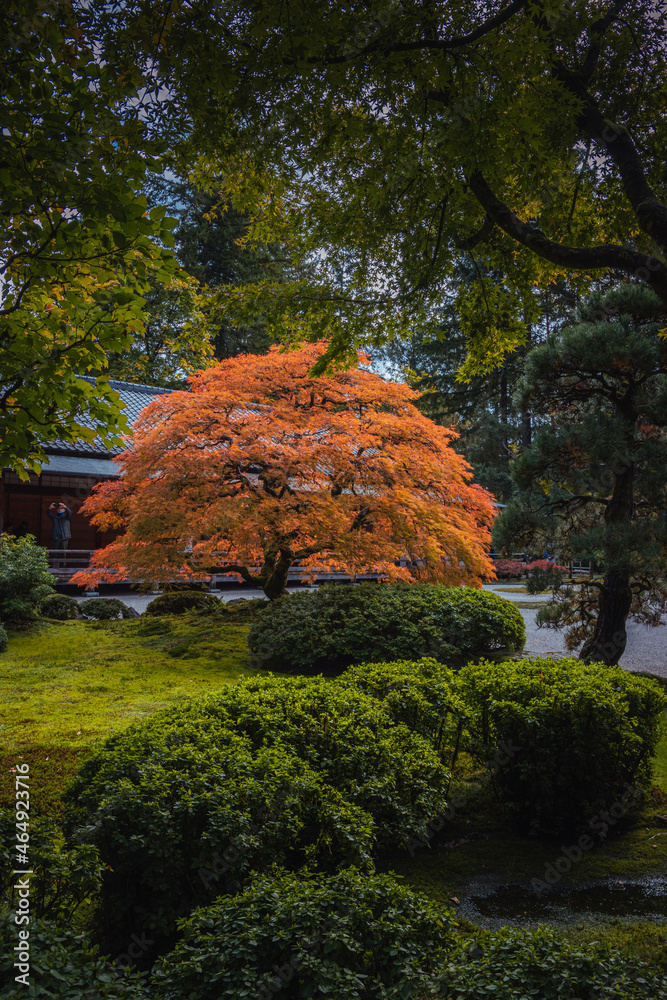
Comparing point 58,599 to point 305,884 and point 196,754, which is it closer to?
point 196,754

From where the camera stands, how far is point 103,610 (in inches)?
539

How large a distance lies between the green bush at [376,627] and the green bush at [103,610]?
573cm

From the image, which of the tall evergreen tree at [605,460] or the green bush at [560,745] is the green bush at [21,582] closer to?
the tall evergreen tree at [605,460]

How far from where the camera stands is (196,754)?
3238 mm

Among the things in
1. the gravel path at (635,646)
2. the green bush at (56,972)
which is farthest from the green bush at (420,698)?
the gravel path at (635,646)

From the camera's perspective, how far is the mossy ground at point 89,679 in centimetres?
532

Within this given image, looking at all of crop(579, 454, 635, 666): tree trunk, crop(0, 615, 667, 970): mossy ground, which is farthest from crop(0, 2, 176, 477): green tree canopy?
crop(579, 454, 635, 666): tree trunk

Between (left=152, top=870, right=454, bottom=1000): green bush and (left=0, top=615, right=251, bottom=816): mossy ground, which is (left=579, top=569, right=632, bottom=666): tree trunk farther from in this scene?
(left=152, top=870, right=454, bottom=1000): green bush

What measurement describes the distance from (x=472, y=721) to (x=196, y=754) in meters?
2.31

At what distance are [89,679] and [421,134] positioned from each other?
758cm

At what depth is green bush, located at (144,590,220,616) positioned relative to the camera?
13531 millimetres

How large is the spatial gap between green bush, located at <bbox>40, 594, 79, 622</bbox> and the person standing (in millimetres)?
4986

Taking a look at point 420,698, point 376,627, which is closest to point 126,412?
point 376,627

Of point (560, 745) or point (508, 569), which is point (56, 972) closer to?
point (560, 745)
